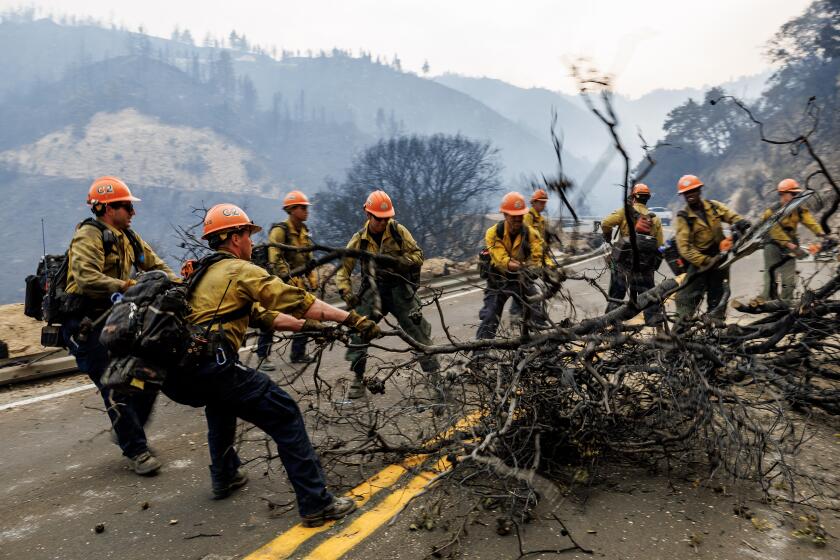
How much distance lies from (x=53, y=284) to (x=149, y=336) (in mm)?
1778

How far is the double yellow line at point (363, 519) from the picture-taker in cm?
290

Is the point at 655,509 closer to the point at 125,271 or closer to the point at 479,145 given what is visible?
the point at 125,271

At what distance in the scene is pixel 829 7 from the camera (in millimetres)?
37281

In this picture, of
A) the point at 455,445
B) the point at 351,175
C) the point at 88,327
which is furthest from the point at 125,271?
the point at 351,175

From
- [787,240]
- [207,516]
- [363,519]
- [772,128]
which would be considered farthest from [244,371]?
[772,128]

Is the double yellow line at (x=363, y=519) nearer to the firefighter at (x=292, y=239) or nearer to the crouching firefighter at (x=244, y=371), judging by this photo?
the crouching firefighter at (x=244, y=371)

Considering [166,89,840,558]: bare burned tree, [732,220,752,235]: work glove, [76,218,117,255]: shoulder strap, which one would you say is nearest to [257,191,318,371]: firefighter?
[76,218,117,255]: shoulder strap

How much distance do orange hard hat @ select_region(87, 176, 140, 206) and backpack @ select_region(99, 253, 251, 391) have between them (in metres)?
1.51

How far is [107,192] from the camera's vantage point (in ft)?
14.0

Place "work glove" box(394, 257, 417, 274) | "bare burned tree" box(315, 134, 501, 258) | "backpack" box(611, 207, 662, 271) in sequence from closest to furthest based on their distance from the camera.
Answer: "work glove" box(394, 257, 417, 274), "backpack" box(611, 207, 662, 271), "bare burned tree" box(315, 134, 501, 258)

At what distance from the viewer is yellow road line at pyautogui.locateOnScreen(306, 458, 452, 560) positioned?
9.47ft

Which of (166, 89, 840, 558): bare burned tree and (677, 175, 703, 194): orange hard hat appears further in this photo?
(677, 175, 703, 194): orange hard hat

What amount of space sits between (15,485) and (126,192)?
208cm

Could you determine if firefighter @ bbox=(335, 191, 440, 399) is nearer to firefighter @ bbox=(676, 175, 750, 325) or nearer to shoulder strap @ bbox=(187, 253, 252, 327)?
shoulder strap @ bbox=(187, 253, 252, 327)
